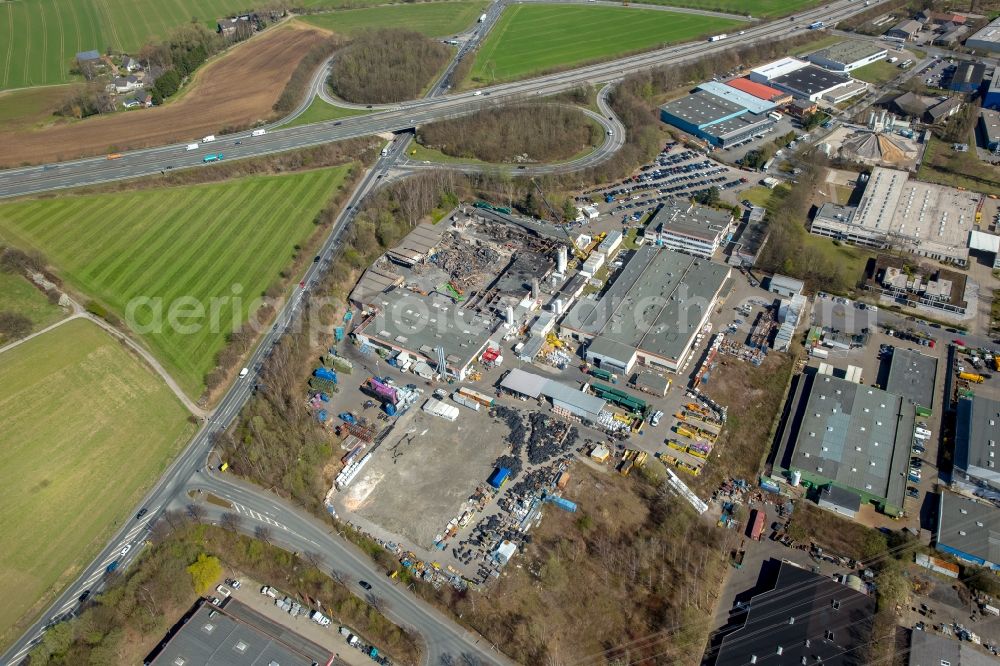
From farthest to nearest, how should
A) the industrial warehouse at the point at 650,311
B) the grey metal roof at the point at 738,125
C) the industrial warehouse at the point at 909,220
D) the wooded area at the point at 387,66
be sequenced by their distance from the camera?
the wooded area at the point at 387,66, the grey metal roof at the point at 738,125, the industrial warehouse at the point at 909,220, the industrial warehouse at the point at 650,311

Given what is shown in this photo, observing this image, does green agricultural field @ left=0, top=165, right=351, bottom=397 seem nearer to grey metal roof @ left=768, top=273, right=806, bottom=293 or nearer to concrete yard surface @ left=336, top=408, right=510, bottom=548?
concrete yard surface @ left=336, top=408, right=510, bottom=548

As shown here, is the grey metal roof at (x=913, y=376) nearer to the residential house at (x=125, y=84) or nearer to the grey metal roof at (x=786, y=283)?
the grey metal roof at (x=786, y=283)

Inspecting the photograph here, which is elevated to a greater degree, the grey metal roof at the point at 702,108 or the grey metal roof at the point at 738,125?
the grey metal roof at the point at 702,108

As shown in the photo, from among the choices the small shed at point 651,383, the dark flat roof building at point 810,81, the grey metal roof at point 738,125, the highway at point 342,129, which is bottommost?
the small shed at point 651,383

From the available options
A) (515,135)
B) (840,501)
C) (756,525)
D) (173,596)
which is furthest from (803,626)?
(515,135)

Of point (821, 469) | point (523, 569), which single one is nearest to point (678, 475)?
point (821, 469)

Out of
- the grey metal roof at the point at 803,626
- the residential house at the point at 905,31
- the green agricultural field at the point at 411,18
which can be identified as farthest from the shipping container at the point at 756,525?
the residential house at the point at 905,31

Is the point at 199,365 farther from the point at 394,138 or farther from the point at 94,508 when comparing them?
the point at 394,138

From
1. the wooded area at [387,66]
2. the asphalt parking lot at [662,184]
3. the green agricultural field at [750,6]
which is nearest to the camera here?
the asphalt parking lot at [662,184]
